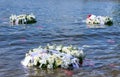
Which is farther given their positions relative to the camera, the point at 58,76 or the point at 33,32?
the point at 33,32

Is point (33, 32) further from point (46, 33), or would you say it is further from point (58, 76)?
point (58, 76)

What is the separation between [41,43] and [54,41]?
4.10 ft

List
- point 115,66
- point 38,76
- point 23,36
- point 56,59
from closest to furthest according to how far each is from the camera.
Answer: point 38,76, point 56,59, point 115,66, point 23,36

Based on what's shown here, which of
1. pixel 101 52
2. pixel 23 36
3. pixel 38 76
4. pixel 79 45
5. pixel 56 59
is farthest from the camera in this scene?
pixel 23 36

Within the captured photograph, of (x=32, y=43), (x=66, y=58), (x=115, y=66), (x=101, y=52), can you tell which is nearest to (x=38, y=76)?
(x=66, y=58)

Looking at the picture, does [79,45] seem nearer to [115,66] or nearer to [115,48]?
[115,48]

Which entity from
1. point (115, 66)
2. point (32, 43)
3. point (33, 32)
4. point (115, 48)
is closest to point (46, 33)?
point (33, 32)

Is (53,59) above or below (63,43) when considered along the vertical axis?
below

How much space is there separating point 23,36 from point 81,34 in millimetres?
4673

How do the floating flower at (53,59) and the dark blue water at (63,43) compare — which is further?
the floating flower at (53,59)

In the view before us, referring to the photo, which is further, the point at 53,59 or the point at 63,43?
the point at 63,43

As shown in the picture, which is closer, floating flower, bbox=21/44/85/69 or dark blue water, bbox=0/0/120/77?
dark blue water, bbox=0/0/120/77

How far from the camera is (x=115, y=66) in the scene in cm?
1620

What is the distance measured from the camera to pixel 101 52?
19.5 metres
